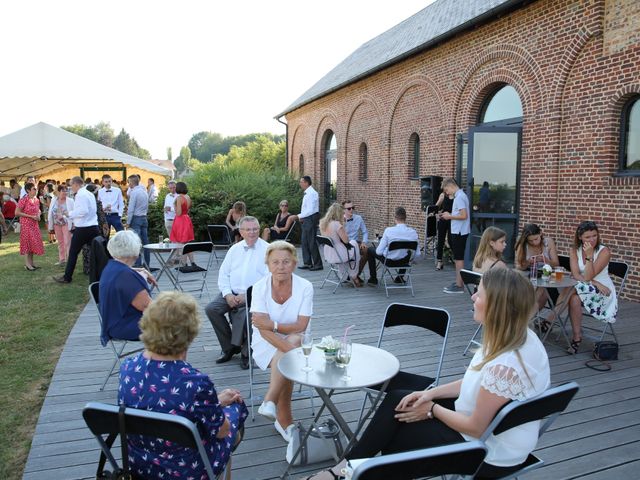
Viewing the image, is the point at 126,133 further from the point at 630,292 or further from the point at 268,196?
the point at 630,292

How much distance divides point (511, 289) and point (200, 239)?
13.4 metres

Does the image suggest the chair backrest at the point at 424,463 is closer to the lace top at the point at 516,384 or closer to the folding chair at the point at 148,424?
the lace top at the point at 516,384

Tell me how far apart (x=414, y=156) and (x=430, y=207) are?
7.37 feet

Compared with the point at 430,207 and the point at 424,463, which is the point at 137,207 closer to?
the point at 430,207

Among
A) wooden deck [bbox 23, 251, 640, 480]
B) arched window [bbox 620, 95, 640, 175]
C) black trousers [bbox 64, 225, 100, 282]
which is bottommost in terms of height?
wooden deck [bbox 23, 251, 640, 480]

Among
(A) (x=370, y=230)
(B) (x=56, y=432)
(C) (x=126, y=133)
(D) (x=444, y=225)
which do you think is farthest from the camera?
→ (C) (x=126, y=133)

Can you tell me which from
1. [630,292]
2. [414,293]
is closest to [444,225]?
[414,293]

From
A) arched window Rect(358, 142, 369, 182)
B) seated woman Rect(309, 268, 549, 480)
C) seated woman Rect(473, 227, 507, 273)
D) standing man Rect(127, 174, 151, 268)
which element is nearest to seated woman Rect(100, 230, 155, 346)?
seated woman Rect(309, 268, 549, 480)

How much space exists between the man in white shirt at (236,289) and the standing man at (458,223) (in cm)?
399

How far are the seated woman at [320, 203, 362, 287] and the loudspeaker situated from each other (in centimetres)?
Result: 416

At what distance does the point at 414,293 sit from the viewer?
825cm

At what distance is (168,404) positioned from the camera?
2184 millimetres

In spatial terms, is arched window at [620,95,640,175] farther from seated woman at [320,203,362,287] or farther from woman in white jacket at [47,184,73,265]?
woman in white jacket at [47,184,73,265]

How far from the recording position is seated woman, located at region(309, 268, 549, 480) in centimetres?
224
